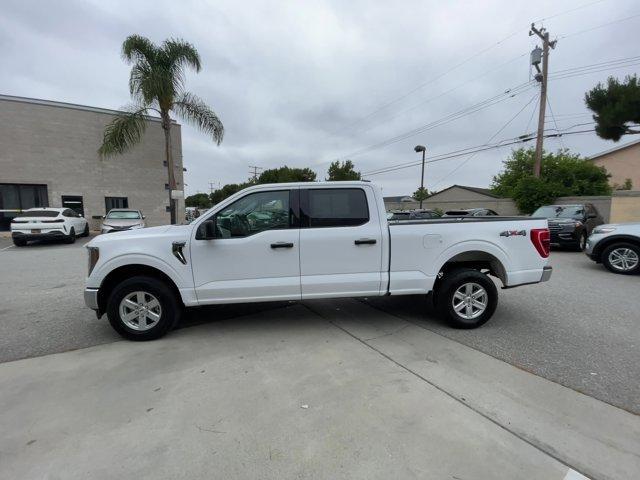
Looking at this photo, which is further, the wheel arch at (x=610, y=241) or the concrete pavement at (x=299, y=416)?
the wheel arch at (x=610, y=241)

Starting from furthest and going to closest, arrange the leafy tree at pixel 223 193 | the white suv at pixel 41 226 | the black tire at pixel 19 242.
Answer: the leafy tree at pixel 223 193 → the black tire at pixel 19 242 → the white suv at pixel 41 226

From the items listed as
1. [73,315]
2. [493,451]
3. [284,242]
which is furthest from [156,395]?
[73,315]

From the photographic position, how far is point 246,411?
9.36ft

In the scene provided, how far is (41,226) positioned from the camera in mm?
13852

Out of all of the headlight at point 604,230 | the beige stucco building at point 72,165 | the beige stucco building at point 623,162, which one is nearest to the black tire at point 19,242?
the beige stucco building at point 72,165

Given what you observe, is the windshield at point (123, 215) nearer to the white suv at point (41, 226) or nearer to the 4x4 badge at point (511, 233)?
the white suv at point (41, 226)

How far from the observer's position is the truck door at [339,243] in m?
4.35

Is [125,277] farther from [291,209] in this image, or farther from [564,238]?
[564,238]

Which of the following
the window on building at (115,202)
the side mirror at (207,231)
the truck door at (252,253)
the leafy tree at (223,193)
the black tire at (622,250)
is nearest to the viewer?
the side mirror at (207,231)

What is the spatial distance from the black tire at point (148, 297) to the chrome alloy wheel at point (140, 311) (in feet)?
0.08

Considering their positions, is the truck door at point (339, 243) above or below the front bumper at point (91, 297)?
above

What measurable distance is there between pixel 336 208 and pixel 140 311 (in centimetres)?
271

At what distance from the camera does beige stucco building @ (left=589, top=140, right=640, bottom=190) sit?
34.4 meters

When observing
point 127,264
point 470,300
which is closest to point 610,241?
point 470,300
